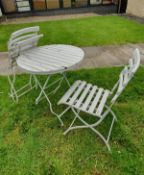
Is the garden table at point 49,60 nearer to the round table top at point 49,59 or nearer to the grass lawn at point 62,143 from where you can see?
the round table top at point 49,59

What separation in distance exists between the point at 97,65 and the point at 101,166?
2855mm

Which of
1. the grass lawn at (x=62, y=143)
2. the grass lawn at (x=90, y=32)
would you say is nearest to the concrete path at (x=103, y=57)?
the grass lawn at (x=90, y=32)

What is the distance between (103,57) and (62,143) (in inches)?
121

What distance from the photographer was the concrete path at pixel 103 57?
200 inches

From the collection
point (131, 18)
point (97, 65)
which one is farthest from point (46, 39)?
point (131, 18)

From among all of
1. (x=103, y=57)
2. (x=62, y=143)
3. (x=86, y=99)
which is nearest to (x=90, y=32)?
(x=103, y=57)

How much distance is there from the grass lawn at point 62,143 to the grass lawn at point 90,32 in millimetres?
3185

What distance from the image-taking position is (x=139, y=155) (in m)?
2.79

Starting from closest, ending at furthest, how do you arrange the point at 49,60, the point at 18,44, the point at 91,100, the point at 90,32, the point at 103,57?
the point at 91,100 < the point at 49,60 < the point at 18,44 < the point at 103,57 < the point at 90,32

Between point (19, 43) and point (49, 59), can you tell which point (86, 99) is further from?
point (19, 43)

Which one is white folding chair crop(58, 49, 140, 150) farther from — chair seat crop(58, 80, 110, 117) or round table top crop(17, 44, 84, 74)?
round table top crop(17, 44, 84, 74)

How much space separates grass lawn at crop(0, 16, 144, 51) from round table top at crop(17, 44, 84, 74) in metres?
2.97

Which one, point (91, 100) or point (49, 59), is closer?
point (91, 100)

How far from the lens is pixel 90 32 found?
24.8ft
